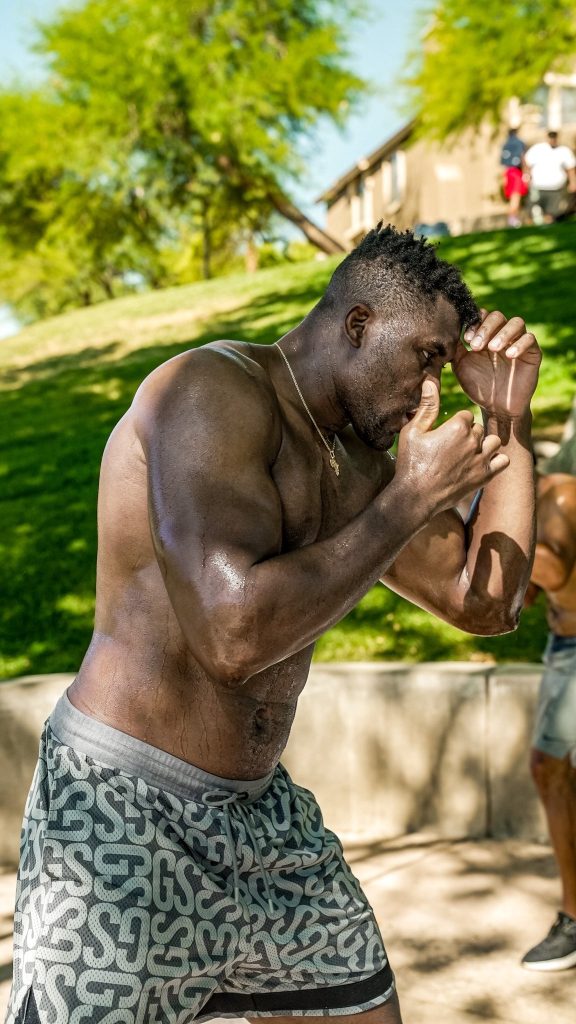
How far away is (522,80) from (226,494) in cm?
2282

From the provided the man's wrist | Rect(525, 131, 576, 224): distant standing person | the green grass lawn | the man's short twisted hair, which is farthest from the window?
the man's short twisted hair

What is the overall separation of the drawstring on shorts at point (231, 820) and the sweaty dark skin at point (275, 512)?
0.14 feet

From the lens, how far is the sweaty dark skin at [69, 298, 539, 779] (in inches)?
77.4

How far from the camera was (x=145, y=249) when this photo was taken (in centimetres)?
3447

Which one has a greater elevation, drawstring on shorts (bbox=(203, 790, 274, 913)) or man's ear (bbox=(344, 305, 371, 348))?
man's ear (bbox=(344, 305, 371, 348))

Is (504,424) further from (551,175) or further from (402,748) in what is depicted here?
(551,175)

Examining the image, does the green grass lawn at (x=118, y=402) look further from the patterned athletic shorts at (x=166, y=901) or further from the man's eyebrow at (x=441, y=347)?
the patterned athletic shorts at (x=166, y=901)

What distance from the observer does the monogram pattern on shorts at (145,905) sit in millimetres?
2076

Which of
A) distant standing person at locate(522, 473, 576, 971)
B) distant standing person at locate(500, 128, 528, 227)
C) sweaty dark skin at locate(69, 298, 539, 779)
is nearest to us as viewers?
sweaty dark skin at locate(69, 298, 539, 779)

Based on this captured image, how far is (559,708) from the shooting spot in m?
4.44

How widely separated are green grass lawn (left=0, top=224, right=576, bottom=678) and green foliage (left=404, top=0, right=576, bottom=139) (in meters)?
7.29

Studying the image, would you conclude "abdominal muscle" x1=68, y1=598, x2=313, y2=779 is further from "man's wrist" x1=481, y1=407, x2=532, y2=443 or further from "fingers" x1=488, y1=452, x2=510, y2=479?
"man's wrist" x1=481, y1=407, x2=532, y2=443

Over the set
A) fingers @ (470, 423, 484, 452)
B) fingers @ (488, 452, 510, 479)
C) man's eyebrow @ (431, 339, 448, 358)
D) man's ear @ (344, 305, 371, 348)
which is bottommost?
fingers @ (488, 452, 510, 479)

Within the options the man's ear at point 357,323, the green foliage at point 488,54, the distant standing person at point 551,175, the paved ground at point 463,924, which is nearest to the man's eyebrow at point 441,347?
the man's ear at point 357,323
